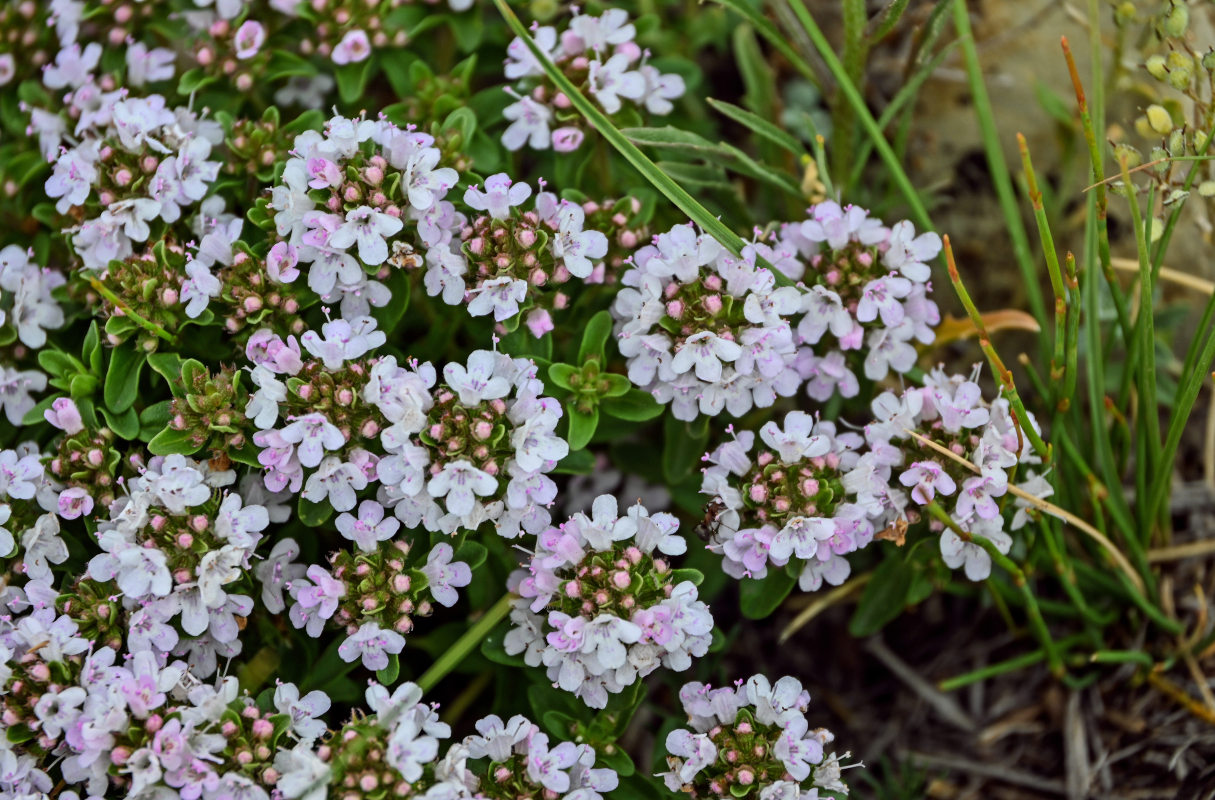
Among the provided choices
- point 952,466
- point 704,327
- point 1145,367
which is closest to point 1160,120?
point 1145,367

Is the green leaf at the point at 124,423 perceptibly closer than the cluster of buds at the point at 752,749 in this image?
No

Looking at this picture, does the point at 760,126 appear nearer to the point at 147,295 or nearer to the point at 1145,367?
the point at 1145,367

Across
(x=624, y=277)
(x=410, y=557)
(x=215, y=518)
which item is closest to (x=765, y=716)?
(x=410, y=557)

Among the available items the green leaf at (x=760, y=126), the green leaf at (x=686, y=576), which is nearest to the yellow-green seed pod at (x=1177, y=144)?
the green leaf at (x=760, y=126)

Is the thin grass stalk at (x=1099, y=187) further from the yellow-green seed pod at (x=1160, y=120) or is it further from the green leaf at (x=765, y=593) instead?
the green leaf at (x=765, y=593)

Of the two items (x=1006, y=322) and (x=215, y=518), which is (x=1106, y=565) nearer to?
(x=1006, y=322)
